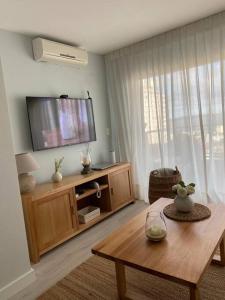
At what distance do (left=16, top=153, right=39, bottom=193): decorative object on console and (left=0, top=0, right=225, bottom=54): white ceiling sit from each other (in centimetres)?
135

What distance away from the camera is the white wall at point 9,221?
1.80m

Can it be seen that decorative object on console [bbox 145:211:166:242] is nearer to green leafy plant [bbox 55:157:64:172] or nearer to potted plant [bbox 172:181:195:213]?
potted plant [bbox 172:181:195:213]

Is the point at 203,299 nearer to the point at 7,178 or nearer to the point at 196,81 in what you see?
the point at 7,178

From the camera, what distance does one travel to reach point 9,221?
6.05 feet

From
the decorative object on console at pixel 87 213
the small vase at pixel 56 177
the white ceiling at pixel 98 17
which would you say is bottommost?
the decorative object on console at pixel 87 213

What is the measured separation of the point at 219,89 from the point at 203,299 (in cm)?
220

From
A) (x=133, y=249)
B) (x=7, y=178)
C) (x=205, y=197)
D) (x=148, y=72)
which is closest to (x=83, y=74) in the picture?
(x=148, y=72)

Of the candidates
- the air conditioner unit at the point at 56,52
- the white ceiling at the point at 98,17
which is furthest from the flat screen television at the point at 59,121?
the white ceiling at the point at 98,17

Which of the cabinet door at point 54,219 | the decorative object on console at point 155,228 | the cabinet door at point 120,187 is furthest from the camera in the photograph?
the cabinet door at point 120,187

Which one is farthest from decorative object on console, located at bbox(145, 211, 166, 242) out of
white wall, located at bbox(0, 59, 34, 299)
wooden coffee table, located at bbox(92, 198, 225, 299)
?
white wall, located at bbox(0, 59, 34, 299)

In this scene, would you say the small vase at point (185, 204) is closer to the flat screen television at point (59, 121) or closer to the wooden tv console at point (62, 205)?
the wooden tv console at point (62, 205)

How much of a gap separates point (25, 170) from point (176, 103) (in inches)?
80.6

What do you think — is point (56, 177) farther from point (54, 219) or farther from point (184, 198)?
point (184, 198)

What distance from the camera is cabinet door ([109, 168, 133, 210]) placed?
3199mm
